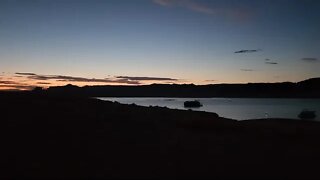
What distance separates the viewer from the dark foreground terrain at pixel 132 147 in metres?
12.3

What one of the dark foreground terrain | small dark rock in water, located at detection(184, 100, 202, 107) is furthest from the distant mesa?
the dark foreground terrain

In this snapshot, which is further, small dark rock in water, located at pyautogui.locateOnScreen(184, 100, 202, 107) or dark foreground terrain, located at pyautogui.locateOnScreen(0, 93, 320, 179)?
small dark rock in water, located at pyautogui.locateOnScreen(184, 100, 202, 107)

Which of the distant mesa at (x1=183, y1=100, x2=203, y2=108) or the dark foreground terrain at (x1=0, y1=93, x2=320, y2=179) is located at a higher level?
the dark foreground terrain at (x1=0, y1=93, x2=320, y2=179)

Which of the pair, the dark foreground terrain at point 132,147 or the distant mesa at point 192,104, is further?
the distant mesa at point 192,104

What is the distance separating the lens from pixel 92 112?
876 inches

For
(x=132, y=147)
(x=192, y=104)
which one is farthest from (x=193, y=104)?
(x=132, y=147)

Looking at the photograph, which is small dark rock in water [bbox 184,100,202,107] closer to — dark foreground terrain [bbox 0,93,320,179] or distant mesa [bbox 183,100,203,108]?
distant mesa [bbox 183,100,203,108]

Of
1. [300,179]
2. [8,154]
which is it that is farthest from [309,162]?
[8,154]

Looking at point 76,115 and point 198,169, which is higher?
point 76,115

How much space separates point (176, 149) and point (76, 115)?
7207mm

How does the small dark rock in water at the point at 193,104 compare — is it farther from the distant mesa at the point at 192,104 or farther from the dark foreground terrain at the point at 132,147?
the dark foreground terrain at the point at 132,147

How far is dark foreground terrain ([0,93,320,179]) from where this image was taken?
1228 centimetres

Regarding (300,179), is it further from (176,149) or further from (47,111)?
(47,111)

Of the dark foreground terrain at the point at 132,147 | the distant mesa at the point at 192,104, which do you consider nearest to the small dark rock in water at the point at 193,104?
the distant mesa at the point at 192,104
